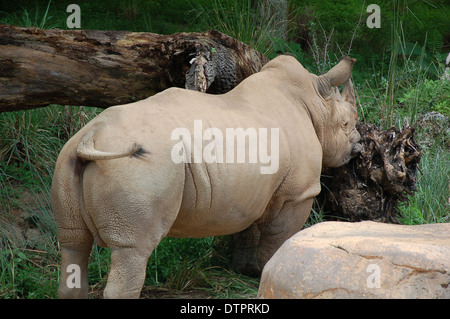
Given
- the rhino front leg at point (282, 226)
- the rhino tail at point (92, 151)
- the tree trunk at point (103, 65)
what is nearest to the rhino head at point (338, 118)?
the rhino front leg at point (282, 226)

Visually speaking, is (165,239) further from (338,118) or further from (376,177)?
(376,177)

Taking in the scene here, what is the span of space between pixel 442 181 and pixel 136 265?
4.11 meters

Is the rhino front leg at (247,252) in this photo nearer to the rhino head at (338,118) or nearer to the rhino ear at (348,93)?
the rhino head at (338,118)

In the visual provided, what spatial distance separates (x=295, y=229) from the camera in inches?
205

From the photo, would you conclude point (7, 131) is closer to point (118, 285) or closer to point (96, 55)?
point (96, 55)

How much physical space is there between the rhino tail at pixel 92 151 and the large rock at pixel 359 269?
1066 mm

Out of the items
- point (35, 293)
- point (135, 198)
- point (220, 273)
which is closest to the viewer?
point (135, 198)

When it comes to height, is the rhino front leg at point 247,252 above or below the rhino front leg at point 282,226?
below

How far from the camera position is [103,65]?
5691mm

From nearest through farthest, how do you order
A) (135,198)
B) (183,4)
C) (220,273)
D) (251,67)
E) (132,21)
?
(135,198), (220,273), (251,67), (132,21), (183,4)

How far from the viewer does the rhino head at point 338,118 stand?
5.52 m

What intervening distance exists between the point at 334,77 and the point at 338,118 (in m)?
0.36

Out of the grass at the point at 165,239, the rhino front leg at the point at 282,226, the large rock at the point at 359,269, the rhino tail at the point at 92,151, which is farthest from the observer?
the grass at the point at 165,239

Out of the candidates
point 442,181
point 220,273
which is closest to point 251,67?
point 220,273
